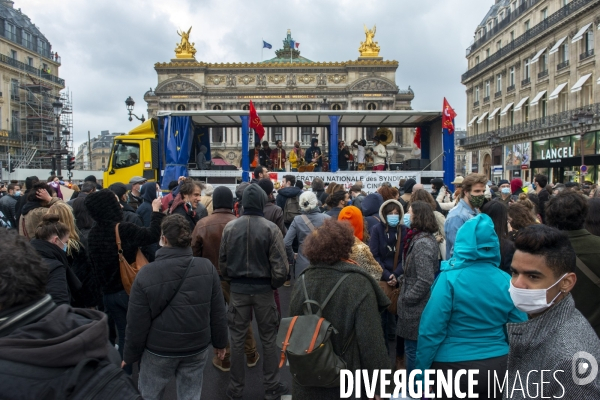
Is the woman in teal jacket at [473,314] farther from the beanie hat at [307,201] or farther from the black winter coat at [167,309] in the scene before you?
the beanie hat at [307,201]

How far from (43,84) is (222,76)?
70.0 feet

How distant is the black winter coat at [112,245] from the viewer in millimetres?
4070

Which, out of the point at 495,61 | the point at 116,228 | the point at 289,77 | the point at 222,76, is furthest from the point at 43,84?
the point at 116,228

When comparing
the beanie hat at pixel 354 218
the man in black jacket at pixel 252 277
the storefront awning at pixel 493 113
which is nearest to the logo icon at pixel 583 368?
the man in black jacket at pixel 252 277

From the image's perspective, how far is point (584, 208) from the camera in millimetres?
3357

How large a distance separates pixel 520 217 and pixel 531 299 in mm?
2742

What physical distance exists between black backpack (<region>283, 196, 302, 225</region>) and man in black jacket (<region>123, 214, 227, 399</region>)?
4.48 meters

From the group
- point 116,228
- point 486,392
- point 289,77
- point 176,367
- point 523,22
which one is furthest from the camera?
point 289,77

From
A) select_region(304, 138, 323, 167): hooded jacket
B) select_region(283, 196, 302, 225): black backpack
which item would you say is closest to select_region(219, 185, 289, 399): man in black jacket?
select_region(283, 196, 302, 225): black backpack

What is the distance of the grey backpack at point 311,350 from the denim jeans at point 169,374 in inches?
37.6

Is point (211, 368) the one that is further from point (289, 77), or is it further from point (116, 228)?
point (289, 77)

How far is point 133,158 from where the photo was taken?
1467cm

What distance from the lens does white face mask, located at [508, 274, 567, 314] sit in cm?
198

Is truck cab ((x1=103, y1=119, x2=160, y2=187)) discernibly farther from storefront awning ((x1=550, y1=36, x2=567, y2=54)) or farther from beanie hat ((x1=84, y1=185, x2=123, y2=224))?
storefront awning ((x1=550, y1=36, x2=567, y2=54))
